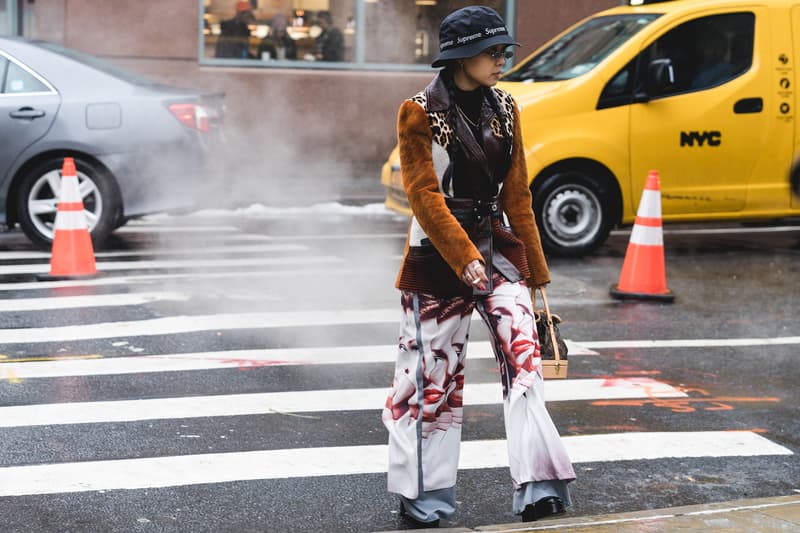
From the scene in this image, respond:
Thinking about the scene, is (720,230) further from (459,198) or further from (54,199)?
(459,198)

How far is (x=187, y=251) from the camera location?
1054cm

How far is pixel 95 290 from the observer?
870 cm

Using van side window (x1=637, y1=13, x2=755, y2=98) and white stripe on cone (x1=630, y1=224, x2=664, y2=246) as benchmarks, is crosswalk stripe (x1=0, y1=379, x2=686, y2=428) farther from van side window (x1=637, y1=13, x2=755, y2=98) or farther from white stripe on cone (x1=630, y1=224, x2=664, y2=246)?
van side window (x1=637, y1=13, x2=755, y2=98)

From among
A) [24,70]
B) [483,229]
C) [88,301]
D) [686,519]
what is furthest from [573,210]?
[686,519]

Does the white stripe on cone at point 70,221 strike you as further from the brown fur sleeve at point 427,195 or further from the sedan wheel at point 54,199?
the brown fur sleeve at point 427,195

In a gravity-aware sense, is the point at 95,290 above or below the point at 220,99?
below

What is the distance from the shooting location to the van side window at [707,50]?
1049 centimetres

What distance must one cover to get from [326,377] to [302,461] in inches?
55.7

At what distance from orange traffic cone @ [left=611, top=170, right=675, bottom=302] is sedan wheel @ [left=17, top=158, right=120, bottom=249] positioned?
159 inches

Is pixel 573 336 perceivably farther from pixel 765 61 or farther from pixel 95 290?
pixel 765 61

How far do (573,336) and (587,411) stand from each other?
1.65 meters

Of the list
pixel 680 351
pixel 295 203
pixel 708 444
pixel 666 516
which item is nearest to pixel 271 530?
pixel 666 516

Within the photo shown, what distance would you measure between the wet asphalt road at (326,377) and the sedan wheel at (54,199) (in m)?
0.26

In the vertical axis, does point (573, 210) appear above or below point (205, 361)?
above
